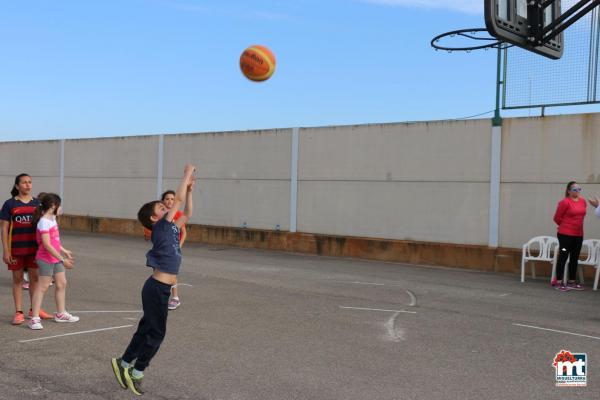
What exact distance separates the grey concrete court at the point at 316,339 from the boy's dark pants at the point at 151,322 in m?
0.32

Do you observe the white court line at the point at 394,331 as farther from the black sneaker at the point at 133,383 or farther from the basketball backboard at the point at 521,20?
the basketball backboard at the point at 521,20

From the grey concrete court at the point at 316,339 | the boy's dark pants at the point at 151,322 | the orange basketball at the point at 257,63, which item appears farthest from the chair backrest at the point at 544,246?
the boy's dark pants at the point at 151,322

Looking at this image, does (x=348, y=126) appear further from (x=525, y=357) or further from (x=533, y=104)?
(x=525, y=357)

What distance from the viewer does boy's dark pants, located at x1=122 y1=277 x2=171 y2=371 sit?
5.12 m

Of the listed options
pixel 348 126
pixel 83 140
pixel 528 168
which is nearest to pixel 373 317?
pixel 528 168

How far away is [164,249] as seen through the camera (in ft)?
17.3

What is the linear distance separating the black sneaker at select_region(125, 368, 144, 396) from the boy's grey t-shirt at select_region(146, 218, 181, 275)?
2.84 feet

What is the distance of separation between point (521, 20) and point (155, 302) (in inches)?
209

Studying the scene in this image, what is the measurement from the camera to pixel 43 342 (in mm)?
6793

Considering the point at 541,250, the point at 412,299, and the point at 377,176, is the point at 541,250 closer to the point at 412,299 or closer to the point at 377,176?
the point at 412,299

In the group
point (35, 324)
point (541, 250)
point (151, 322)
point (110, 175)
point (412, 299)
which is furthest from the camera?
point (110, 175)

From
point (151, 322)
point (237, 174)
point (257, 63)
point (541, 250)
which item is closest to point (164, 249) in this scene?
point (151, 322)

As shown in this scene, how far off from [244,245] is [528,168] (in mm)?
8520

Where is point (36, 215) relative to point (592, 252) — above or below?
above
